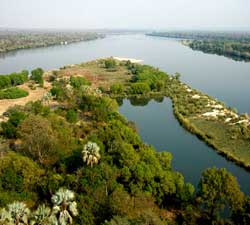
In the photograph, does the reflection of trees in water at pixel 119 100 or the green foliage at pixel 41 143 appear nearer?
the green foliage at pixel 41 143

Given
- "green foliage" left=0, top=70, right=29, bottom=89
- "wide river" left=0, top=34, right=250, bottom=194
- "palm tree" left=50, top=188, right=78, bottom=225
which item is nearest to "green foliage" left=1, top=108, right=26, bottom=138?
"wide river" left=0, top=34, right=250, bottom=194

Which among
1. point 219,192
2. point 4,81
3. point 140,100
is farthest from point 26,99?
point 219,192

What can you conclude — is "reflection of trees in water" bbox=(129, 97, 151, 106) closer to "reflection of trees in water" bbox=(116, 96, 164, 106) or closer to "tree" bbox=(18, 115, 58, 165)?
"reflection of trees in water" bbox=(116, 96, 164, 106)

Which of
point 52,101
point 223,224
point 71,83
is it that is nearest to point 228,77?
point 71,83

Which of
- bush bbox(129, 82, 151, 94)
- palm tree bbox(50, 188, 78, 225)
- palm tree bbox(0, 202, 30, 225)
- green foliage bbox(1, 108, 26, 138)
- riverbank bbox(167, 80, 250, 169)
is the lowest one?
bush bbox(129, 82, 151, 94)

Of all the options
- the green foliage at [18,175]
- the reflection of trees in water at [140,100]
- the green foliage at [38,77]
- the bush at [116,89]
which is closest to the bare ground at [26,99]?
the green foliage at [38,77]

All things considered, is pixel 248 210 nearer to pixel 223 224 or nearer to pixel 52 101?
pixel 223 224

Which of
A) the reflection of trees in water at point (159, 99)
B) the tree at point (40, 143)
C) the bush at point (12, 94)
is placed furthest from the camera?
the reflection of trees in water at point (159, 99)

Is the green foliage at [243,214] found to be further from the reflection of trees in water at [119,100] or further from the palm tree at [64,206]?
the reflection of trees in water at [119,100]
